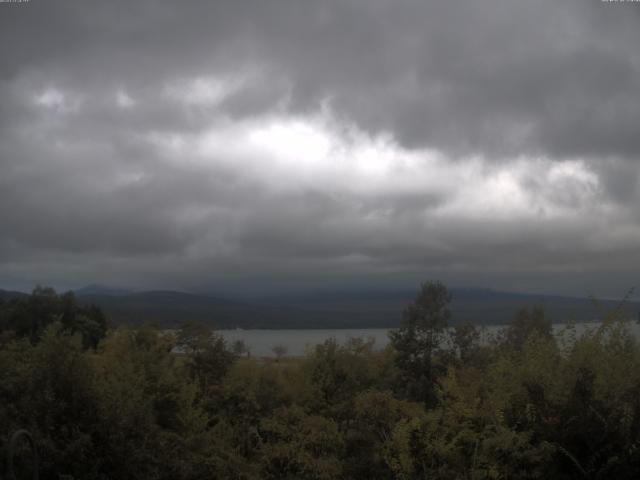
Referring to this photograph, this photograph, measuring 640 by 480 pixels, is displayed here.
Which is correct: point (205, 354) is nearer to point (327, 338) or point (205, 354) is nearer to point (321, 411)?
point (327, 338)

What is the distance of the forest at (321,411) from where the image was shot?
439 inches

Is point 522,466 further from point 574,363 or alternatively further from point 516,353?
point 516,353

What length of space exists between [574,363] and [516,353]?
220 centimetres

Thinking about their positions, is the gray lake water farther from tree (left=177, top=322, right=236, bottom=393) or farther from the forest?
tree (left=177, top=322, right=236, bottom=393)

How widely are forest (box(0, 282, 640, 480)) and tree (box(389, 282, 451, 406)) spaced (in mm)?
196

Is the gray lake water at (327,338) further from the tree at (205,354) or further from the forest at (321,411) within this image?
the tree at (205,354)

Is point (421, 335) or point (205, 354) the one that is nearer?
point (205, 354)

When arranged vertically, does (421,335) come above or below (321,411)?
above

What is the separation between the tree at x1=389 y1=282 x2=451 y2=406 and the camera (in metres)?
22.1

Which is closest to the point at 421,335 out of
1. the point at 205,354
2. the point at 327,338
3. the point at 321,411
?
the point at 327,338

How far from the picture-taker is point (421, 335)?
2233 cm

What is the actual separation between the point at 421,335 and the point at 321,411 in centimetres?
548

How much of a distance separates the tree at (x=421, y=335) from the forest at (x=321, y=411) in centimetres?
20

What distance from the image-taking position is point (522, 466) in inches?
459
